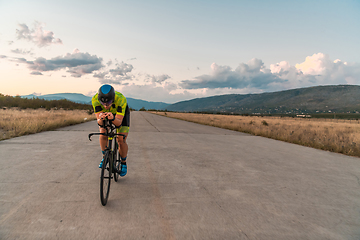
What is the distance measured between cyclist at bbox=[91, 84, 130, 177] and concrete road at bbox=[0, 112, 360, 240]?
0.82 meters

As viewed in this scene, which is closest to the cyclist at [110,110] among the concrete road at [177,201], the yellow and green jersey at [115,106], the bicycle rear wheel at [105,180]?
the yellow and green jersey at [115,106]

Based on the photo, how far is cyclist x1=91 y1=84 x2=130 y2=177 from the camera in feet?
10.9

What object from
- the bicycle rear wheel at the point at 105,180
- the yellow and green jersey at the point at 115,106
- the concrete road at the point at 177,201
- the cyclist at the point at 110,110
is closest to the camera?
the concrete road at the point at 177,201

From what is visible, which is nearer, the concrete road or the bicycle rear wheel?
the concrete road

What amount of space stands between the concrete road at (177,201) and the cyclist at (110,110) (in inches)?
32.2

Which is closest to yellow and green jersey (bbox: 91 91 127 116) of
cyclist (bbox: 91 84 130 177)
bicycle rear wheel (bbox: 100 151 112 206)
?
cyclist (bbox: 91 84 130 177)

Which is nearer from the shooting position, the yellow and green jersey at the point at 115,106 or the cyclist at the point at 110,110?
the cyclist at the point at 110,110

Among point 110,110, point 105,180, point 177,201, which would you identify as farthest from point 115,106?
point 177,201

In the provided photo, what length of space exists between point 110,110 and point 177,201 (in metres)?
2.06

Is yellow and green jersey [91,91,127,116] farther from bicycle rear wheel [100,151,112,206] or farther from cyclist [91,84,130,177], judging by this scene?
bicycle rear wheel [100,151,112,206]

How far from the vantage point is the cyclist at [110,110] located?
10.9ft

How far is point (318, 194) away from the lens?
4.05m

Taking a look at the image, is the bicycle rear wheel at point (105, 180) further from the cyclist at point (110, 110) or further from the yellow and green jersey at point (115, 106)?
the yellow and green jersey at point (115, 106)

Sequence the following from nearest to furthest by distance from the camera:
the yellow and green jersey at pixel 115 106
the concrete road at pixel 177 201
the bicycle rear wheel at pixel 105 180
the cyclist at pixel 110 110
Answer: the concrete road at pixel 177 201 → the bicycle rear wheel at pixel 105 180 → the cyclist at pixel 110 110 → the yellow and green jersey at pixel 115 106
